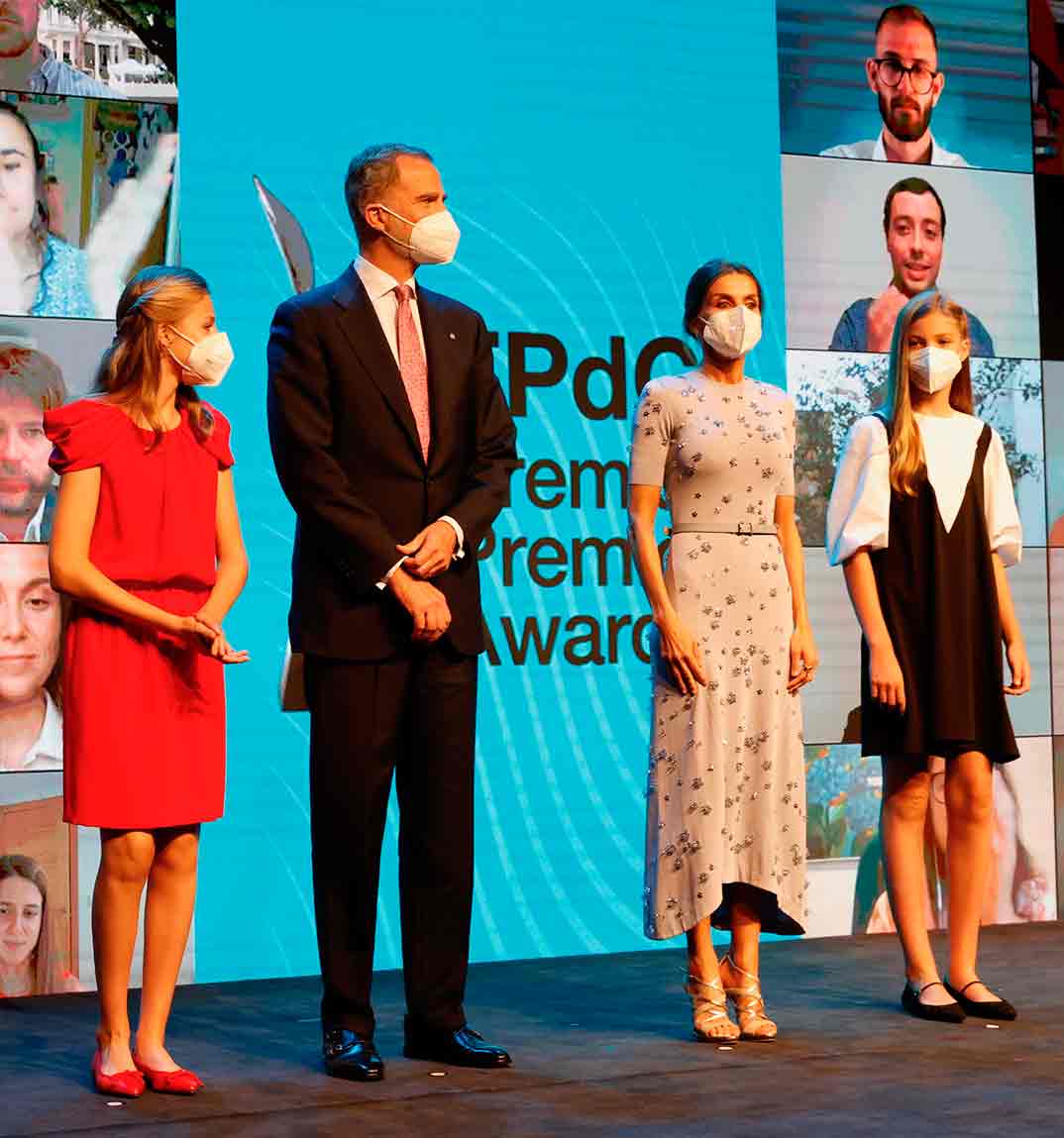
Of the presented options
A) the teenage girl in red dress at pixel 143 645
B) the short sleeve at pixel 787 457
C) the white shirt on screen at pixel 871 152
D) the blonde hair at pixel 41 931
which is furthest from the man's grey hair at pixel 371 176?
the white shirt on screen at pixel 871 152

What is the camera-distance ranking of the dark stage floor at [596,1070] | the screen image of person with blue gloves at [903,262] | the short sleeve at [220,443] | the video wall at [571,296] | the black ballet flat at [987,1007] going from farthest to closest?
the screen image of person with blue gloves at [903,262] → the video wall at [571,296] → the black ballet flat at [987,1007] → the short sleeve at [220,443] → the dark stage floor at [596,1070]

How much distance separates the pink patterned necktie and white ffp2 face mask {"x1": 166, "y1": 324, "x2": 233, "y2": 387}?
0.31 meters

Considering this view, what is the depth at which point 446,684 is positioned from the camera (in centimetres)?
325

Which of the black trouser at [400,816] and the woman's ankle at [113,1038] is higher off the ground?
the black trouser at [400,816]

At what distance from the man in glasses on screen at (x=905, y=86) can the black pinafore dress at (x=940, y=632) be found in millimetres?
1885

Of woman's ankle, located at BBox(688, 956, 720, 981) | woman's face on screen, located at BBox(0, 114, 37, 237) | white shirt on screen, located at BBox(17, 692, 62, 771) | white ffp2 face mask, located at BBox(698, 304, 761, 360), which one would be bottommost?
woman's ankle, located at BBox(688, 956, 720, 981)

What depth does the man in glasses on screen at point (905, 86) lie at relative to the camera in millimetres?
5398

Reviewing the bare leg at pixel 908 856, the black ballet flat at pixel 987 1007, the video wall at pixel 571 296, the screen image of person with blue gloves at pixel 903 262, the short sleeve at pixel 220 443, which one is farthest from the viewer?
the screen image of person with blue gloves at pixel 903 262

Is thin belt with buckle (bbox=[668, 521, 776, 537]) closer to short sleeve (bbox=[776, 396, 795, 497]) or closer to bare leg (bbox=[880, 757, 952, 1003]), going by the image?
Answer: short sleeve (bbox=[776, 396, 795, 497])

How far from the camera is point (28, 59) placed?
14.3ft

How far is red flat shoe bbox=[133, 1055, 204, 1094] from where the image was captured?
9.96 ft

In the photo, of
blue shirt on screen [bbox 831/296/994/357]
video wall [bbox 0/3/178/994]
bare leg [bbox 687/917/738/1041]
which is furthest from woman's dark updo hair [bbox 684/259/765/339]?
blue shirt on screen [bbox 831/296/994/357]

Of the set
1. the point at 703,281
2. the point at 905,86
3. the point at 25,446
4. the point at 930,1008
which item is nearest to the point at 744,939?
the point at 930,1008

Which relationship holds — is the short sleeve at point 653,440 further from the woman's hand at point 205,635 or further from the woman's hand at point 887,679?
the woman's hand at point 205,635
